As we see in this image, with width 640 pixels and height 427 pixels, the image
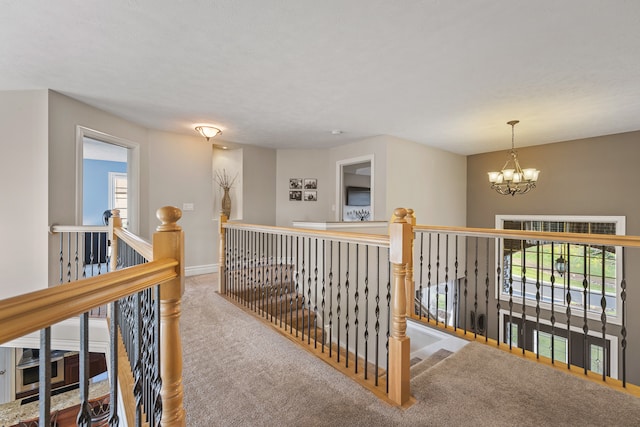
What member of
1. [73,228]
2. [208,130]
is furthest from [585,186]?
[73,228]

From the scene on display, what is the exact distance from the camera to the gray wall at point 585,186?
440cm

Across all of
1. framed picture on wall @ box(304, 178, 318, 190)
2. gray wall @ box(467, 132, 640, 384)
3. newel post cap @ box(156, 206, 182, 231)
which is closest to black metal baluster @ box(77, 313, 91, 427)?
newel post cap @ box(156, 206, 182, 231)

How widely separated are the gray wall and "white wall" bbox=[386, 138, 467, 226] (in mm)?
505

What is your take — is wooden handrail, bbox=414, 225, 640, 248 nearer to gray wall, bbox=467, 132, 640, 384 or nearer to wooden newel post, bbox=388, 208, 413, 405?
wooden newel post, bbox=388, 208, 413, 405

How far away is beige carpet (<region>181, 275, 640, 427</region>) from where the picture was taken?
1.54 m

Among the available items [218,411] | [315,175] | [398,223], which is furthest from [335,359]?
[315,175]

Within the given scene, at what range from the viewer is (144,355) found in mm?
1309

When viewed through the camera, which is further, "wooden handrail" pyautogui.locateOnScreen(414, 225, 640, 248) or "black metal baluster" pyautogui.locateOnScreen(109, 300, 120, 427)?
"wooden handrail" pyautogui.locateOnScreen(414, 225, 640, 248)

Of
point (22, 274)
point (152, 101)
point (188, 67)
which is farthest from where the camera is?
point (152, 101)

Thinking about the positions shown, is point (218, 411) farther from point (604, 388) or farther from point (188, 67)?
point (188, 67)

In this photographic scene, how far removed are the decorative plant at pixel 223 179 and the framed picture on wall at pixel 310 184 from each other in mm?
1385

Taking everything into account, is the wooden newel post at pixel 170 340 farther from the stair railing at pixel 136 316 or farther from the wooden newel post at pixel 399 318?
the wooden newel post at pixel 399 318

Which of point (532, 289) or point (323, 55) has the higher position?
point (323, 55)

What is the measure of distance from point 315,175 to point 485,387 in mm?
4456
